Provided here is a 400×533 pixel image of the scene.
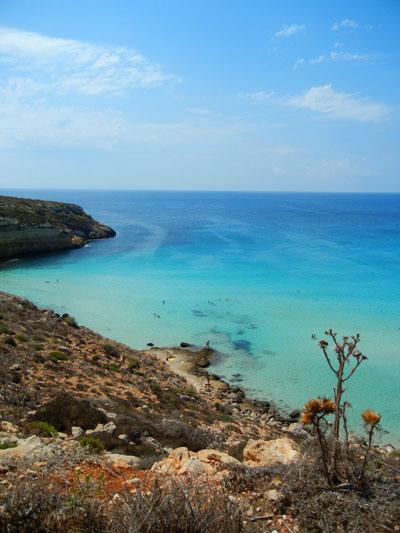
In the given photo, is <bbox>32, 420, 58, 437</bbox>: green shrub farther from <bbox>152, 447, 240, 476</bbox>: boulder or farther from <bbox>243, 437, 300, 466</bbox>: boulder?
<bbox>243, 437, 300, 466</bbox>: boulder

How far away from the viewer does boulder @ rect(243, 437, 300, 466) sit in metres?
8.17

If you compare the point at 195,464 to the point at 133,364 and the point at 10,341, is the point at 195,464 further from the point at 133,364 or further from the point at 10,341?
the point at 133,364

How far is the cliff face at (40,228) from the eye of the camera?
59688mm

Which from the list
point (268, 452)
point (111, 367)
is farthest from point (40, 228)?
point (268, 452)

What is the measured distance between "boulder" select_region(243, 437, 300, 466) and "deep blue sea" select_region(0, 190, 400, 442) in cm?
1201

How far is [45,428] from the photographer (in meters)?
9.94

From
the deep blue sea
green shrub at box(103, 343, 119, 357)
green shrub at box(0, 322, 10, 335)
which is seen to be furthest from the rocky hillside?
the deep blue sea

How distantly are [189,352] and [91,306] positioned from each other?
44.7ft

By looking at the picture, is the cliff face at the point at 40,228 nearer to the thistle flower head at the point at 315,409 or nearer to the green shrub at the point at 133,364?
the green shrub at the point at 133,364

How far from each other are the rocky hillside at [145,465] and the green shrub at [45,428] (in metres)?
0.05

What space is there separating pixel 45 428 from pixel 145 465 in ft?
12.7

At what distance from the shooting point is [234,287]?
45.2m

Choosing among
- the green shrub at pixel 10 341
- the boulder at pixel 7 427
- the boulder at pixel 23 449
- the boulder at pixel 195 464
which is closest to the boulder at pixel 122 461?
the boulder at pixel 195 464

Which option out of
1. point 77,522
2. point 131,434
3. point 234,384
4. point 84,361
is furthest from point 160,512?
point 234,384
